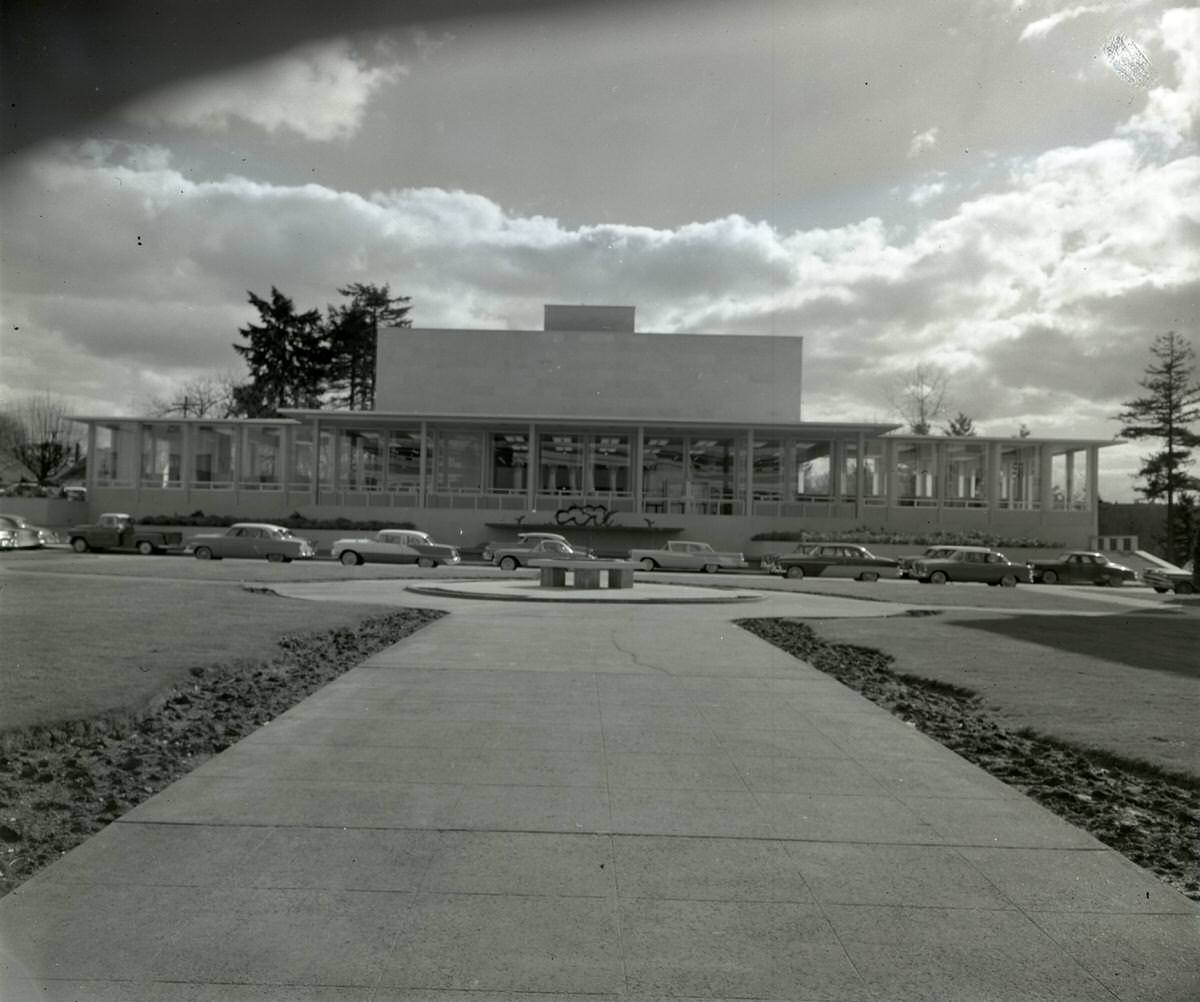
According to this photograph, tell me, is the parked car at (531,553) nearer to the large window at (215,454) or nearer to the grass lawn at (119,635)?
the grass lawn at (119,635)

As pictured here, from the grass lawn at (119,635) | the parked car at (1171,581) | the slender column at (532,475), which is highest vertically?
the slender column at (532,475)

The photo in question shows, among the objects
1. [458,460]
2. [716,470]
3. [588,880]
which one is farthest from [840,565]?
[588,880]

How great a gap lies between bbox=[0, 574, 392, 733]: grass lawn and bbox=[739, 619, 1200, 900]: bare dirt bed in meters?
7.12

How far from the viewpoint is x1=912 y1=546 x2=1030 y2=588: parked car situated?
3756 centimetres

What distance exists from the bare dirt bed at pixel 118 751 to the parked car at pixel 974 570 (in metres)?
29.3

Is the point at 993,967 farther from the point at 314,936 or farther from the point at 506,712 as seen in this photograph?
the point at 506,712

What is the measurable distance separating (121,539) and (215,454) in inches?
641

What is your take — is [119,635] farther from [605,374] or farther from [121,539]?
[605,374]

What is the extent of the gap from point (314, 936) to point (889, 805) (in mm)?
3994

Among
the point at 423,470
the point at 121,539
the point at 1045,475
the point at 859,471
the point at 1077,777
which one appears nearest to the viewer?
the point at 1077,777

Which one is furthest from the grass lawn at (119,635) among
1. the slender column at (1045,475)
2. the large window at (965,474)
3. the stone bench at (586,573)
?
the slender column at (1045,475)

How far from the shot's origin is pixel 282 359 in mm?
71812

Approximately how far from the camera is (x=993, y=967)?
182 inches

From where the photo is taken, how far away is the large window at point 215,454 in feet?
180
